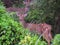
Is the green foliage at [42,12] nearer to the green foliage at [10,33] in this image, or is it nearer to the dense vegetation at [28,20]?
the dense vegetation at [28,20]

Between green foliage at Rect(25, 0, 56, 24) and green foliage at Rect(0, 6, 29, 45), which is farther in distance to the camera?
green foliage at Rect(25, 0, 56, 24)

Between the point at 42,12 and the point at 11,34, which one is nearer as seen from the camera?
the point at 11,34

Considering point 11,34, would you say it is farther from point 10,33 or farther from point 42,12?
point 42,12

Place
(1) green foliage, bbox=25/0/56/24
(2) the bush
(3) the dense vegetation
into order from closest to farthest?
(3) the dense vegetation
(2) the bush
(1) green foliage, bbox=25/0/56/24

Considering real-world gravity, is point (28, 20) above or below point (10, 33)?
below

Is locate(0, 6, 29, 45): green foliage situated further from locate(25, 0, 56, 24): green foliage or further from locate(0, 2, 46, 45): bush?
locate(25, 0, 56, 24): green foliage

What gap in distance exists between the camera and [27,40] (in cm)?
549

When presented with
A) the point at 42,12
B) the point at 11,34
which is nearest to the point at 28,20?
the point at 42,12

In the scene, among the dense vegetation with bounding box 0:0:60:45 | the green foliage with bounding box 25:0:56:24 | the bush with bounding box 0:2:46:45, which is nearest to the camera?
the dense vegetation with bounding box 0:0:60:45

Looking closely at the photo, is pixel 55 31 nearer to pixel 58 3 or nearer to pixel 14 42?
pixel 58 3

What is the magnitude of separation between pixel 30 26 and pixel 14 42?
4.15 feet

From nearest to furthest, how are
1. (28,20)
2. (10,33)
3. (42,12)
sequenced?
(10,33) → (42,12) → (28,20)

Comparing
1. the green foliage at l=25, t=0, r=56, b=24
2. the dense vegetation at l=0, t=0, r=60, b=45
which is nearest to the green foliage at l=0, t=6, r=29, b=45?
the dense vegetation at l=0, t=0, r=60, b=45

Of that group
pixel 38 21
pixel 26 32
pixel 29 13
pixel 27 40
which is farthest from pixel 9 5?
pixel 27 40
